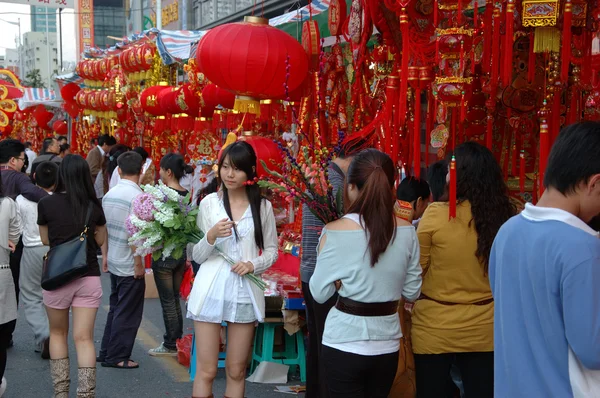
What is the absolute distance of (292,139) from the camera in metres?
7.24

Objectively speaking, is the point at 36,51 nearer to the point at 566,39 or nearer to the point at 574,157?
the point at 566,39

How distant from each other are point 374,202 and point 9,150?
4.42 metres

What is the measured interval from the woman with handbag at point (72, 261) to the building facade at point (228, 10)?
10334 mm

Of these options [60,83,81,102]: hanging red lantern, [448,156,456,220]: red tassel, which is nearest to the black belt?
[448,156,456,220]: red tassel

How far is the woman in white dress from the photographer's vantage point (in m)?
3.95

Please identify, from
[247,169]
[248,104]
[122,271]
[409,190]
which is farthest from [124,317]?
[409,190]

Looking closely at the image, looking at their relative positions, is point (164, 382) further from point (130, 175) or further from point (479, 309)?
point (479, 309)

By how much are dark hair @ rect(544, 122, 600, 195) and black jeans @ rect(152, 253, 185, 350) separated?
4.34m

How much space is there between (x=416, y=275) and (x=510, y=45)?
3.98 ft

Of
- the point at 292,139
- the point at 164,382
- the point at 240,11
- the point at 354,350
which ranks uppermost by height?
the point at 240,11

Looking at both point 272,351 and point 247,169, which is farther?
point 272,351

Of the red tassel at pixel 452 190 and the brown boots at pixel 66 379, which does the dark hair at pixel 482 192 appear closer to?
the red tassel at pixel 452 190

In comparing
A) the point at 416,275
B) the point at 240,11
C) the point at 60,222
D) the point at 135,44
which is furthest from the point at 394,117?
the point at 240,11

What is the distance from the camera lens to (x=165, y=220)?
4199 millimetres
